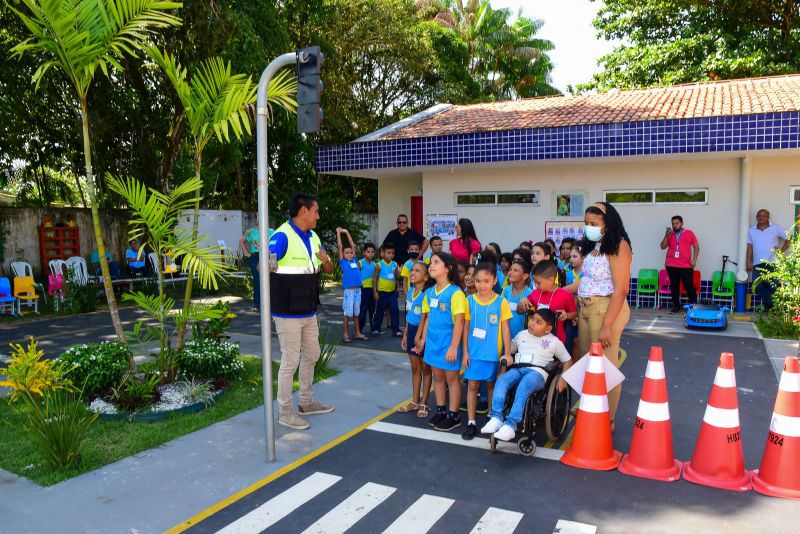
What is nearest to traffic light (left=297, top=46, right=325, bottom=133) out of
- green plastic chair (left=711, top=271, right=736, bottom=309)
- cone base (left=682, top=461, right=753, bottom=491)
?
cone base (left=682, top=461, right=753, bottom=491)

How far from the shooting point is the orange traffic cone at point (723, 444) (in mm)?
3916

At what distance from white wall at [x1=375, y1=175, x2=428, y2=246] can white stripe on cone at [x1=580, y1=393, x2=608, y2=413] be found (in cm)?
1120

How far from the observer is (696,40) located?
19.2 meters

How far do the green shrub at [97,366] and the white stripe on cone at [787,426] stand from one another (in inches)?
216

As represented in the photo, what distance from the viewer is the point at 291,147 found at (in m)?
20.8

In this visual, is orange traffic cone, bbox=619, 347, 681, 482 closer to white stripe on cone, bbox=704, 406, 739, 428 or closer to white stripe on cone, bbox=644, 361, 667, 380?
white stripe on cone, bbox=644, 361, 667, 380

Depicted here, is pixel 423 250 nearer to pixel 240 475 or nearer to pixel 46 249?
pixel 240 475

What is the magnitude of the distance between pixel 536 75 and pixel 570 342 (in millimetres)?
28080

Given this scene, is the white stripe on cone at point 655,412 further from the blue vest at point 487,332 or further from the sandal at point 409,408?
the sandal at point 409,408

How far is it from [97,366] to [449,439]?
342cm

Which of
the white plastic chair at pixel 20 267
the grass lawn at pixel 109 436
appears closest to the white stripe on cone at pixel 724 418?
the grass lawn at pixel 109 436

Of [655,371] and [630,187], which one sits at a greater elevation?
[630,187]

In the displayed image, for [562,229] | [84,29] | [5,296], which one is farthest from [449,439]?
[5,296]

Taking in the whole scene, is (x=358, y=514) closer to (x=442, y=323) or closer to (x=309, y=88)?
(x=442, y=323)
